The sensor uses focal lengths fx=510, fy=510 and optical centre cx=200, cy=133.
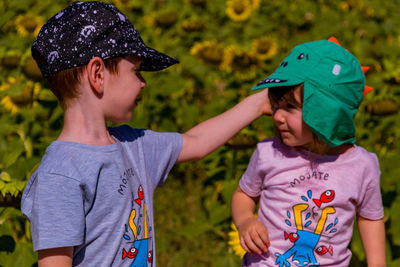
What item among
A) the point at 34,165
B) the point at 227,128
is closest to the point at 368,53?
the point at 227,128

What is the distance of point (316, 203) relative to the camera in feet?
4.36

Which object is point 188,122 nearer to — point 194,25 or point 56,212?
point 194,25

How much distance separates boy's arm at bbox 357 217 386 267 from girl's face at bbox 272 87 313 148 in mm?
286

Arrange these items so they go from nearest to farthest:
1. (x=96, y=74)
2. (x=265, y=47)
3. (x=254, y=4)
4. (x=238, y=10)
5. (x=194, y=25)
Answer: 1. (x=96, y=74)
2. (x=265, y=47)
3. (x=194, y=25)
4. (x=238, y=10)
5. (x=254, y=4)

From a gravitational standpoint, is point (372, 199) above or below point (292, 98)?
below

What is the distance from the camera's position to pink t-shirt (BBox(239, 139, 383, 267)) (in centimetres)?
133

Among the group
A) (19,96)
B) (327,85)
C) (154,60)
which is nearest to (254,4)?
(19,96)

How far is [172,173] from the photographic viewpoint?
118 inches

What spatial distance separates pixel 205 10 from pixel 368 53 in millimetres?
2257

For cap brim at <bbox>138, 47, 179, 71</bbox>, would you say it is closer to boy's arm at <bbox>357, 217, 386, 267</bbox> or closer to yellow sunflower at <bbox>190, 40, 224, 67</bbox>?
boy's arm at <bbox>357, 217, 386, 267</bbox>

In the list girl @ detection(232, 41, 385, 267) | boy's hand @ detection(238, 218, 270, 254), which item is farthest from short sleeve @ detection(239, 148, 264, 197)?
boy's hand @ detection(238, 218, 270, 254)

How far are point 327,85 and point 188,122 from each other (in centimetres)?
186

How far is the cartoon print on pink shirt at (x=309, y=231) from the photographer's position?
1.33 metres

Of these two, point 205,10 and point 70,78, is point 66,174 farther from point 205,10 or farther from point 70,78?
point 205,10
